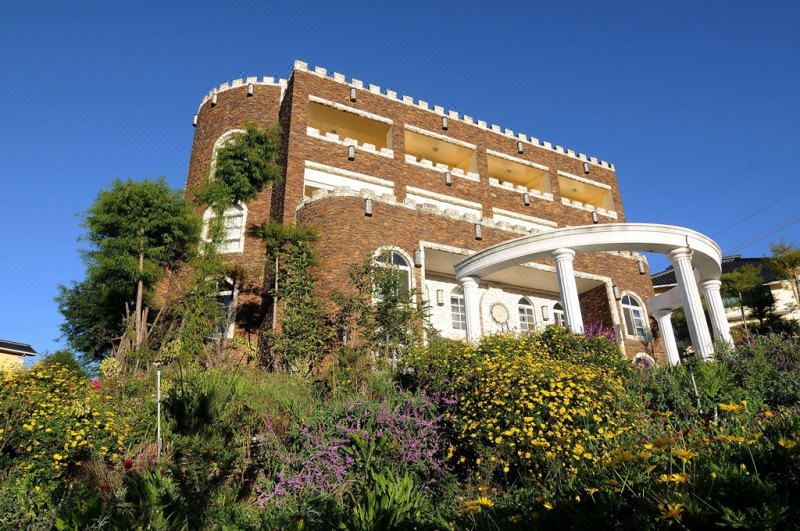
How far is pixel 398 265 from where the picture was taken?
16203 mm

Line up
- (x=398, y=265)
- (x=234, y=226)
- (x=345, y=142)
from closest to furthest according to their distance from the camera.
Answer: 1. (x=398, y=265)
2. (x=234, y=226)
3. (x=345, y=142)

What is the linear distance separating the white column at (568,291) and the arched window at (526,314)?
6797 millimetres

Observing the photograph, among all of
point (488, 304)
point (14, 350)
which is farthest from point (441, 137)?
point (14, 350)

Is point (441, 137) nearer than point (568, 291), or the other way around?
point (568, 291)

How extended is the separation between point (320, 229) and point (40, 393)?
33.8 ft

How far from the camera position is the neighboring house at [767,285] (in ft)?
107

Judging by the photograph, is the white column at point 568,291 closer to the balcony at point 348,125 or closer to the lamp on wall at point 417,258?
the lamp on wall at point 417,258

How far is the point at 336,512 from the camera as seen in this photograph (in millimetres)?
5035

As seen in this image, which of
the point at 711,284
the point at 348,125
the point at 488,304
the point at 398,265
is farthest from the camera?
the point at 348,125

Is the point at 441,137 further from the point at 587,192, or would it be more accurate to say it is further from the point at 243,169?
the point at 587,192

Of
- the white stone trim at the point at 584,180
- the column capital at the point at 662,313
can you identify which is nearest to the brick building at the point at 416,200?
the white stone trim at the point at 584,180

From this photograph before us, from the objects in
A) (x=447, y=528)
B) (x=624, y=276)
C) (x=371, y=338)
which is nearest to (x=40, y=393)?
(x=447, y=528)

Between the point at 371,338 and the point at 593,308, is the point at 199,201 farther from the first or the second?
the point at 593,308

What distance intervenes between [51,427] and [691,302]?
13170 millimetres
